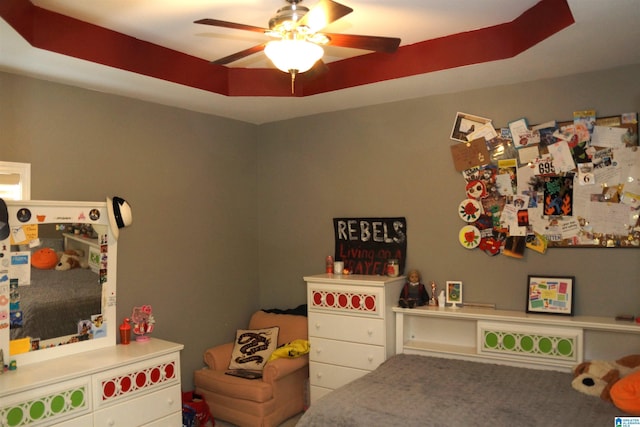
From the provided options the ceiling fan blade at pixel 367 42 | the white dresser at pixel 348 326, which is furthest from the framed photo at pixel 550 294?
the ceiling fan blade at pixel 367 42

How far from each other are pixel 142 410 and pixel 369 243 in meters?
2.11

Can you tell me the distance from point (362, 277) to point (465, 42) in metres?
1.90

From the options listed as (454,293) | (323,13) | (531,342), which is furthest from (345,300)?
(323,13)

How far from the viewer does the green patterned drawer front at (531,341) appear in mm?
3098

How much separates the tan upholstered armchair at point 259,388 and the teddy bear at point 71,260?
1.35 meters

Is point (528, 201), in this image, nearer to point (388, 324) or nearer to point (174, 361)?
point (388, 324)

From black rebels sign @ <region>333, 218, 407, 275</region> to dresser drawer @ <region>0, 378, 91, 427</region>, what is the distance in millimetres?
2208

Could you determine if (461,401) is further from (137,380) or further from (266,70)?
(266,70)

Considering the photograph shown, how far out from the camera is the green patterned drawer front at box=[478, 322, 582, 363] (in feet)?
10.2

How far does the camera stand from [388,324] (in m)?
3.65

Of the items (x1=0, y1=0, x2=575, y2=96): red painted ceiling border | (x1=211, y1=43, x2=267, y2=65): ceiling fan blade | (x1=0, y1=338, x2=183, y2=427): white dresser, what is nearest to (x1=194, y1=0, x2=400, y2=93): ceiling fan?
(x1=211, y1=43, x2=267, y2=65): ceiling fan blade

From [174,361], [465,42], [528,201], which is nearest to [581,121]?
[528,201]

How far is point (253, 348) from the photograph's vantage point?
4.14 metres

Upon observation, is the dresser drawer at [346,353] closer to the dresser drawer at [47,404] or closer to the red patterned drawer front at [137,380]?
the red patterned drawer front at [137,380]
